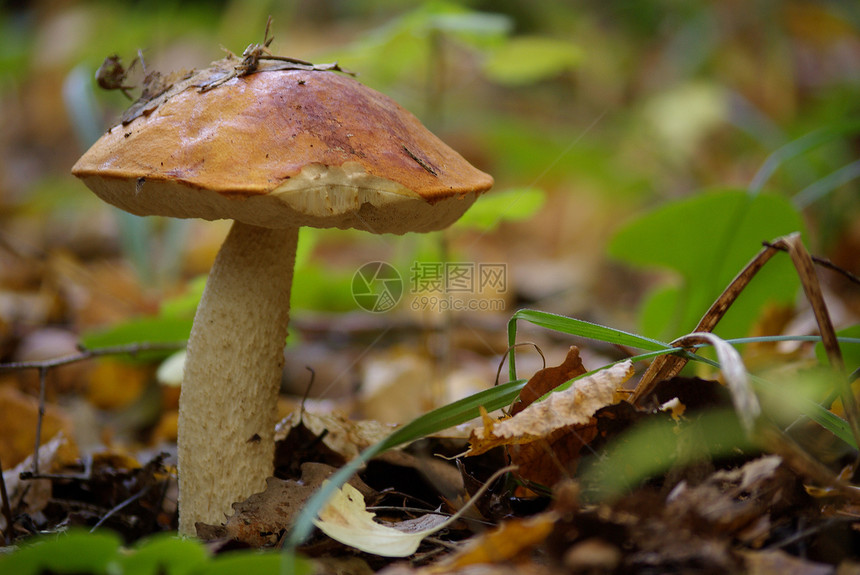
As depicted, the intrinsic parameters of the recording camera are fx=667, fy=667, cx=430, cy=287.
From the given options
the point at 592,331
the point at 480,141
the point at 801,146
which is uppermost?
the point at 480,141

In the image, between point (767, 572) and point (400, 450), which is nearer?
point (767, 572)

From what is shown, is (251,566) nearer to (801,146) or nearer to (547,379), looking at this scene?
(547,379)

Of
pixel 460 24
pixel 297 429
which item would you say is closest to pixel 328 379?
pixel 297 429

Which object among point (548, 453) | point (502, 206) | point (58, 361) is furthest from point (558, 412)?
point (58, 361)

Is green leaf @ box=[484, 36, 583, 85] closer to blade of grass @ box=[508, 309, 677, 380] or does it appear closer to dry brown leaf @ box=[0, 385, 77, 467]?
blade of grass @ box=[508, 309, 677, 380]

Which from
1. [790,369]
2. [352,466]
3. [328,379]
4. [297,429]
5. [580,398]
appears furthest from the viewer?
[328,379]

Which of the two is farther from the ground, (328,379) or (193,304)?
(193,304)

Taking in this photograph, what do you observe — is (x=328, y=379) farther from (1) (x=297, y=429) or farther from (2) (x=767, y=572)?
(2) (x=767, y=572)
